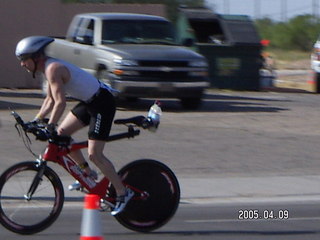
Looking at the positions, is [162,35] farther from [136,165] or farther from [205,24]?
[136,165]

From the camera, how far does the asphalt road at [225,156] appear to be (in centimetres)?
914

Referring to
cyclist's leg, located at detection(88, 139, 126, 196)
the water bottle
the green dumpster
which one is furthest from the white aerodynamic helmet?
the green dumpster

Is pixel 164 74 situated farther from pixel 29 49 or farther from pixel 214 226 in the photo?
pixel 29 49

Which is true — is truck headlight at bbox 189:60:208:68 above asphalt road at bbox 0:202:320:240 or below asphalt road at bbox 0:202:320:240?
below

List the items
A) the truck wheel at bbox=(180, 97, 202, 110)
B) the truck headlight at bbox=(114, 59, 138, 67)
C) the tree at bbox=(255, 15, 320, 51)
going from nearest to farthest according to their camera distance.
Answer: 1. the truck headlight at bbox=(114, 59, 138, 67)
2. the truck wheel at bbox=(180, 97, 202, 110)
3. the tree at bbox=(255, 15, 320, 51)

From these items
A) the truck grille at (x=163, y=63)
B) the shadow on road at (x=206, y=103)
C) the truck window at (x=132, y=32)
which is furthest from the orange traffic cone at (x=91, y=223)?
the truck window at (x=132, y=32)

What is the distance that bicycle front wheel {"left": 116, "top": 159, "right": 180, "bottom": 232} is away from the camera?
28.5ft

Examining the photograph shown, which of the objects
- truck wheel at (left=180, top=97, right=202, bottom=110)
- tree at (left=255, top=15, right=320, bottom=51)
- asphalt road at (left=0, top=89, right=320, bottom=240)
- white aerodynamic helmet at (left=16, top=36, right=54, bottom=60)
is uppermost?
white aerodynamic helmet at (left=16, top=36, right=54, bottom=60)

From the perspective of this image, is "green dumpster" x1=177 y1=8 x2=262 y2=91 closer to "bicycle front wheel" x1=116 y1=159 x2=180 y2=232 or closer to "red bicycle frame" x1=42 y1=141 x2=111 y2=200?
"bicycle front wheel" x1=116 y1=159 x2=180 y2=232

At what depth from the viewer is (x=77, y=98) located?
8.36 meters

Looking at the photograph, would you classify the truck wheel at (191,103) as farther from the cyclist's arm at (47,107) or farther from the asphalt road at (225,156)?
the cyclist's arm at (47,107)

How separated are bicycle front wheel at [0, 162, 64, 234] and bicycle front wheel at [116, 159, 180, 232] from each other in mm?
665

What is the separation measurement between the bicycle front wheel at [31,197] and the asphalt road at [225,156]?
0.58 feet

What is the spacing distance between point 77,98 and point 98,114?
25 centimetres
